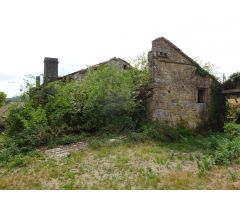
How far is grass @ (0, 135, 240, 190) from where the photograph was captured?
25.4ft

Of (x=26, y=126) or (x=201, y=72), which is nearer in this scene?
(x=26, y=126)

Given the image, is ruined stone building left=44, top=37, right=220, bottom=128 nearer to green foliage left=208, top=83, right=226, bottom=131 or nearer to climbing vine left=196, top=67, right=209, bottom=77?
climbing vine left=196, top=67, right=209, bottom=77

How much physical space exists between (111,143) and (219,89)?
9.05 m

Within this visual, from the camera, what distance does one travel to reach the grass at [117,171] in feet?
25.4

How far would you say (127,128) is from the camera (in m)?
15.0

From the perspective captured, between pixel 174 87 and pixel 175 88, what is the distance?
10 centimetres

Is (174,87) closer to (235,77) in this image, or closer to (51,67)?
(235,77)

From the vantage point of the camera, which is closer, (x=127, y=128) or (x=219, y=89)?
(x=127, y=128)

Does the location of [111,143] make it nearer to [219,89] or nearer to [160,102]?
[160,102]

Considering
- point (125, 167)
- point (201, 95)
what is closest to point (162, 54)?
point (201, 95)

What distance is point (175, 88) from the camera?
16297mm

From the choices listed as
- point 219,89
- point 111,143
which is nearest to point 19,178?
point 111,143

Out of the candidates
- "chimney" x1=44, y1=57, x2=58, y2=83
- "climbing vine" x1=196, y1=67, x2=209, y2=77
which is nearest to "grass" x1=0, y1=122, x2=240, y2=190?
"climbing vine" x1=196, y1=67, x2=209, y2=77

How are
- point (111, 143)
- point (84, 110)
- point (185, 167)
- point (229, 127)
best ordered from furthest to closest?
point (229, 127), point (84, 110), point (111, 143), point (185, 167)
